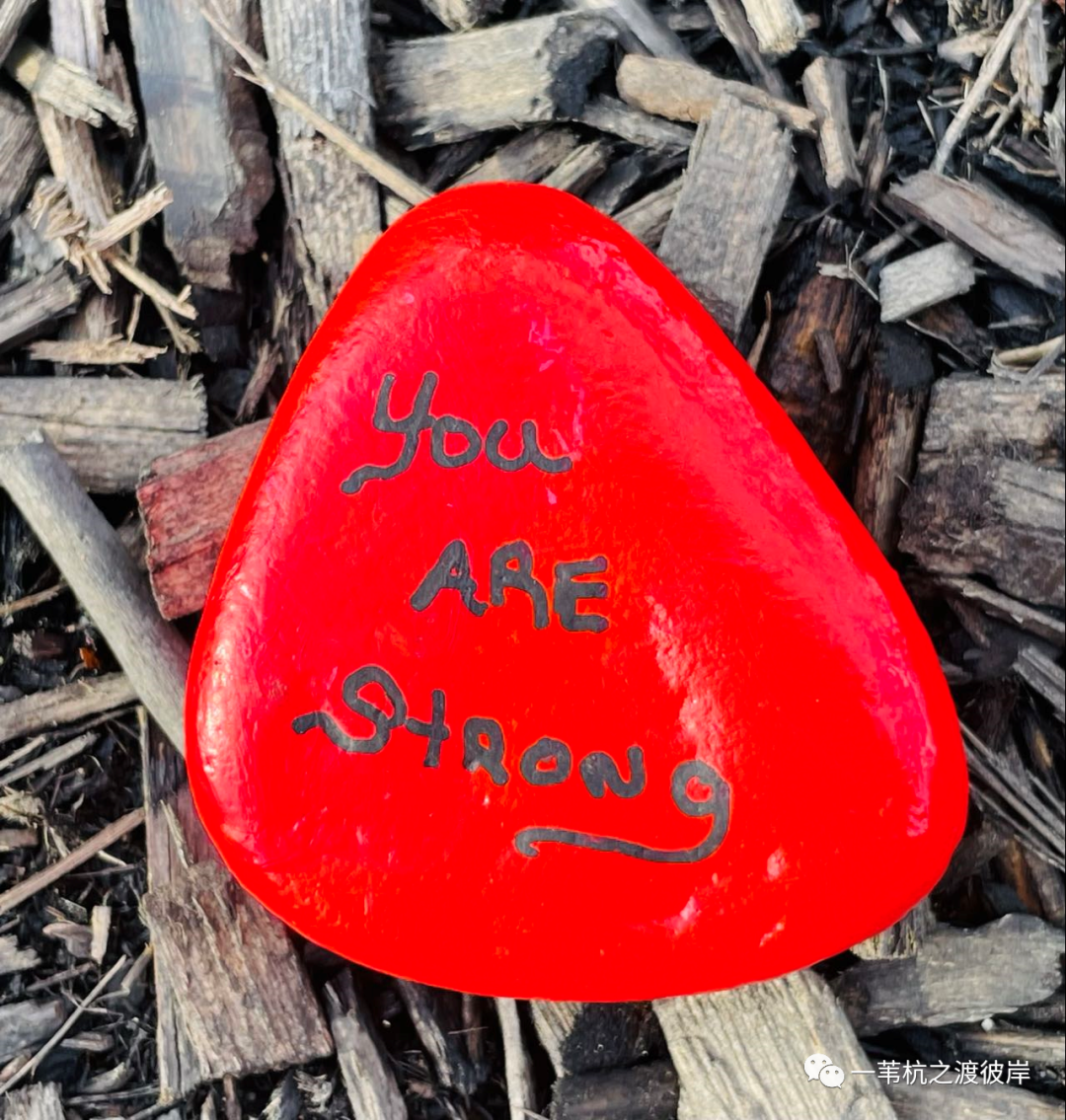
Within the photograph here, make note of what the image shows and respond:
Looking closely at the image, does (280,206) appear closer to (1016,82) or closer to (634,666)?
(634,666)

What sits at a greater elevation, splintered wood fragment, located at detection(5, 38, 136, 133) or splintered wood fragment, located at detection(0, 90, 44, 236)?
splintered wood fragment, located at detection(5, 38, 136, 133)

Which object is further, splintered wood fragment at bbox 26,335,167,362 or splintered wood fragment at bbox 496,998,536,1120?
splintered wood fragment at bbox 26,335,167,362

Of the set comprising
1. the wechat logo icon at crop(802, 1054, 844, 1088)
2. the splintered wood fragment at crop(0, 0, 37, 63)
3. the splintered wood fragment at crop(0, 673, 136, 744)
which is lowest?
the wechat logo icon at crop(802, 1054, 844, 1088)

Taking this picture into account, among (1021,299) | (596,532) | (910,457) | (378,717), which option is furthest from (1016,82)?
(378,717)

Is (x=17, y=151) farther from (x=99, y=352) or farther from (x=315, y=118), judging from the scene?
(x=315, y=118)

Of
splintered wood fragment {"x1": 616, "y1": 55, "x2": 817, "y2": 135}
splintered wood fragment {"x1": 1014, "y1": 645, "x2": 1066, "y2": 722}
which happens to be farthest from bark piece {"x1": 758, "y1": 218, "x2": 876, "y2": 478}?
splintered wood fragment {"x1": 1014, "y1": 645, "x2": 1066, "y2": 722}

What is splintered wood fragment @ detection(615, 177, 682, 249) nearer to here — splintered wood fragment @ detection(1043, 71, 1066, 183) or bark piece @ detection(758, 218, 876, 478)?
bark piece @ detection(758, 218, 876, 478)
